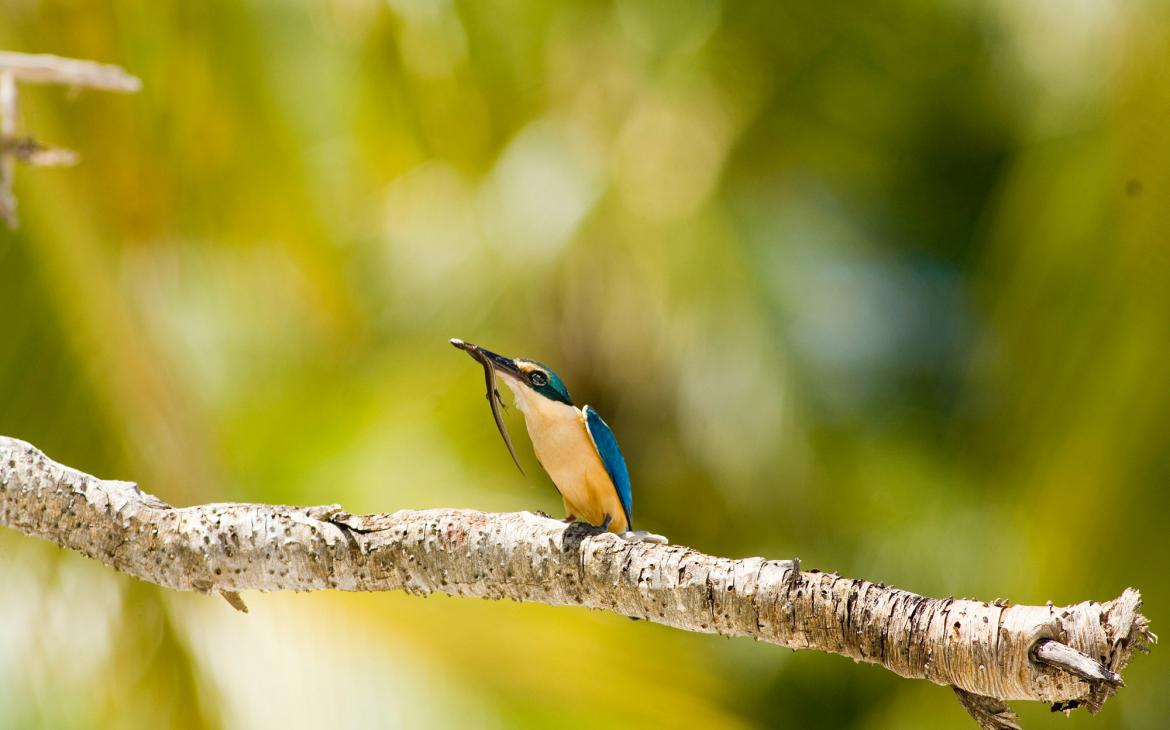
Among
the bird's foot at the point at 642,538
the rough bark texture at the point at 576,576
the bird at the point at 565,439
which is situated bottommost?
the rough bark texture at the point at 576,576

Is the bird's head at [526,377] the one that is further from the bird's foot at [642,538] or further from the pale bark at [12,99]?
the pale bark at [12,99]

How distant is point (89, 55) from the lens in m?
4.98

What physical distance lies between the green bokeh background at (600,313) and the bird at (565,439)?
1667 millimetres

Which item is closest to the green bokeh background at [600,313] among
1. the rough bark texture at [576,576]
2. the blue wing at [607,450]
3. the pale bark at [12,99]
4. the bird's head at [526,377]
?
the blue wing at [607,450]

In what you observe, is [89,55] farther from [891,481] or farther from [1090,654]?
[1090,654]

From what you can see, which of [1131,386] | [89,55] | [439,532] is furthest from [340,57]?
[439,532]

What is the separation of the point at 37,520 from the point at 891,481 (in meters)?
4.02

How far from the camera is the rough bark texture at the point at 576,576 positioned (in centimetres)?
150

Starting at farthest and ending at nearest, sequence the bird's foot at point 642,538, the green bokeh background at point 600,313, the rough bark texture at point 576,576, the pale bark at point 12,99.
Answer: the green bokeh background at point 600,313 < the pale bark at point 12,99 < the bird's foot at point 642,538 < the rough bark texture at point 576,576

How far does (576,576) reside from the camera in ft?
6.18

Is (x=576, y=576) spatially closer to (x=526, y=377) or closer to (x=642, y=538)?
(x=642, y=538)

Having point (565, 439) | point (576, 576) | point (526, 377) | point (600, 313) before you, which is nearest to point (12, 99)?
point (526, 377)

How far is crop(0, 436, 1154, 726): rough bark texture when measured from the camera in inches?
58.9

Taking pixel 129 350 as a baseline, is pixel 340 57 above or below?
above
